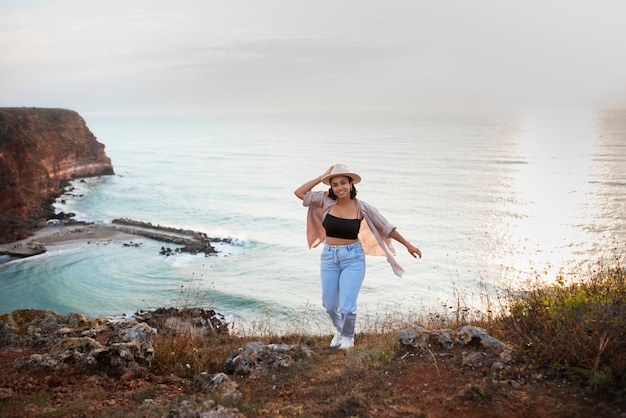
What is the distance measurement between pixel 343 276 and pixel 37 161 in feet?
161

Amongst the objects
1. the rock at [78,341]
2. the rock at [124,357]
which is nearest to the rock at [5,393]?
the rock at [78,341]

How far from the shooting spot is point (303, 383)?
5.75 meters

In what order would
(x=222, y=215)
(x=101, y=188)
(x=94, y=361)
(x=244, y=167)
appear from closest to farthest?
1. (x=94, y=361)
2. (x=222, y=215)
3. (x=101, y=188)
4. (x=244, y=167)

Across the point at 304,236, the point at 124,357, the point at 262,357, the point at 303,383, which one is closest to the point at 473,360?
the point at 303,383

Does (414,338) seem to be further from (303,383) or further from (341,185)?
(341,185)

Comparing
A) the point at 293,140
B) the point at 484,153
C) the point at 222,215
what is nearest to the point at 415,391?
the point at 222,215

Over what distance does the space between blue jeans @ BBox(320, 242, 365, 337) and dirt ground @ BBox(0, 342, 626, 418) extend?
0.68 metres

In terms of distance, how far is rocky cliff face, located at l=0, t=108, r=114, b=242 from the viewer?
39.3 meters

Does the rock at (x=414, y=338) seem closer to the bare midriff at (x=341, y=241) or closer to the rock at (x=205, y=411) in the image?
the bare midriff at (x=341, y=241)

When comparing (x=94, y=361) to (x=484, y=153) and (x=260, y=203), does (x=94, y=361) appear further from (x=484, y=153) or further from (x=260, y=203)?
(x=484, y=153)

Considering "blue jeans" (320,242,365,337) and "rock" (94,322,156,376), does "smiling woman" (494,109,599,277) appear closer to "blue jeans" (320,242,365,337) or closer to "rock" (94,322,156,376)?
"blue jeans" (320,242,365,337)

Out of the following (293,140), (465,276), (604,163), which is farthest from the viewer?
(293,140)

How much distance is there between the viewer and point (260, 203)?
49.8m

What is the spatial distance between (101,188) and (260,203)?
21626mm
